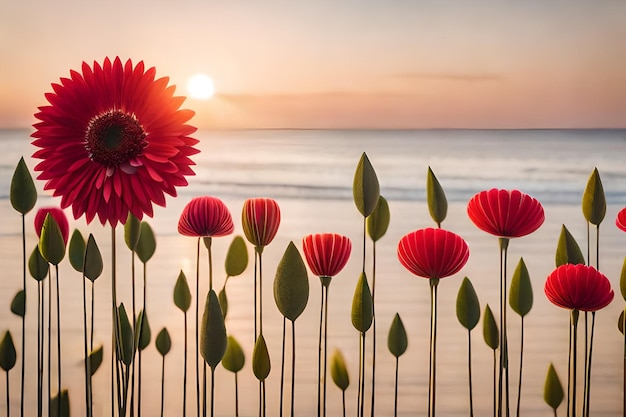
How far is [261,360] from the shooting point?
2.72 feet

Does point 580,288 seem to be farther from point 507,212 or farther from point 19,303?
point 19,303

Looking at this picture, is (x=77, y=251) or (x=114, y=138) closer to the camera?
(x=114, y=138)

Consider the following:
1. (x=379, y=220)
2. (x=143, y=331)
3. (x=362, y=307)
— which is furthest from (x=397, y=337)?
(x=143, y=331)

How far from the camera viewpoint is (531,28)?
0.82 m

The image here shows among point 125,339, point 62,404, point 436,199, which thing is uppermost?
point 436,199

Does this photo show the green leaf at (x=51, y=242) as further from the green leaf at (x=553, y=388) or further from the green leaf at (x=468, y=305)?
the green leaf at (x=553, y=388)

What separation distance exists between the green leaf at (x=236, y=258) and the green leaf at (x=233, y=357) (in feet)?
0.33

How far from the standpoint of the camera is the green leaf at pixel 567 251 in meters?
0.81

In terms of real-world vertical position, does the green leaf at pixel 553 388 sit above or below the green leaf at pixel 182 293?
below

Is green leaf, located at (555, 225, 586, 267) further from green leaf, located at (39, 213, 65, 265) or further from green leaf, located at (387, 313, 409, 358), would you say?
green leaf, located at (39, 213, 65, 265)

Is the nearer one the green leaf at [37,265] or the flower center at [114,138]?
the flower center at [114,138]

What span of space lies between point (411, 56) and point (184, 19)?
351mm

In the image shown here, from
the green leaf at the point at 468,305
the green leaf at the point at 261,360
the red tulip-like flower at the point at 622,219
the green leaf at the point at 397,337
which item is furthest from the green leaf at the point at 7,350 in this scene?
the red tulip-like flower at the point at 622,219

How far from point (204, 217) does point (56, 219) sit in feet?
0.77
